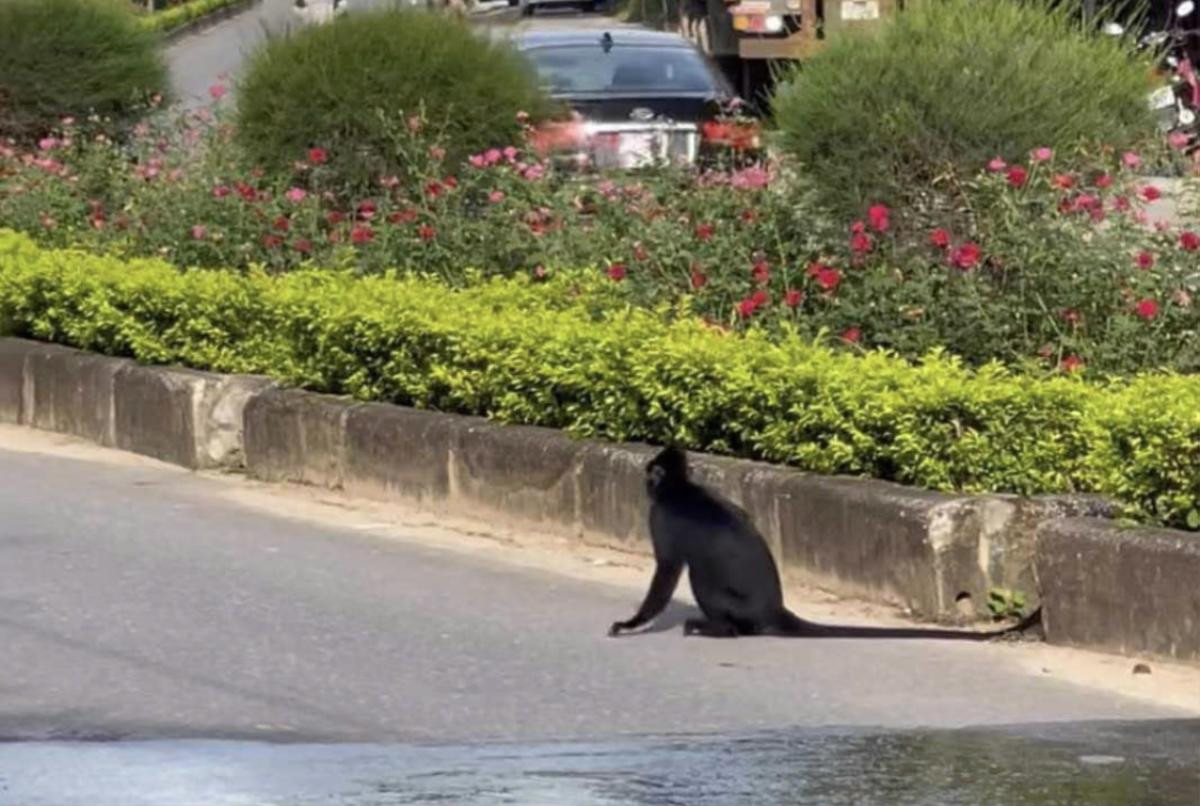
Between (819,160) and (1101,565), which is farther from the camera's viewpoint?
(819,160)

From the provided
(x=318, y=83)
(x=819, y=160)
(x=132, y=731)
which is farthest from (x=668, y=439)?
(x=318, y=83)

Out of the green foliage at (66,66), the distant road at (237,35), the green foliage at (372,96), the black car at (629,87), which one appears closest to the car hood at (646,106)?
the black car at (629,87)

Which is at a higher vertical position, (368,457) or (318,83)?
(318,83)

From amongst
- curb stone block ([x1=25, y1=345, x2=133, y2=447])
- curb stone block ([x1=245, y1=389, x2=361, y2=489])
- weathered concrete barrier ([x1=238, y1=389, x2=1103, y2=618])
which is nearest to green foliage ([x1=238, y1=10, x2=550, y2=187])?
curb stone block ([x1=25, y1=345, x2=133, y2=447])

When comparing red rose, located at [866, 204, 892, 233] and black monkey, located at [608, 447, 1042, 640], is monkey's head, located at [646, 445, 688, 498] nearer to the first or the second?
black monkey, located at [608, 447, 1042, 640]

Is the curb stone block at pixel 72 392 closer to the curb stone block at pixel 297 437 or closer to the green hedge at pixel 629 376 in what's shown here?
the green hedge at pixel 629 376

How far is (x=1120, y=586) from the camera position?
823 cm

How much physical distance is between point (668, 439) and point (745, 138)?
155 inches

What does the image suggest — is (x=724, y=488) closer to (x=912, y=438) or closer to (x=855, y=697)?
(x=912, y=438)

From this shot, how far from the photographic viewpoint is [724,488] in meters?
9.66

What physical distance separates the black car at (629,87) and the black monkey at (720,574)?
6.37 metres

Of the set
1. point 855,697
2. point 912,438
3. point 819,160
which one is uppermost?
point 819,160

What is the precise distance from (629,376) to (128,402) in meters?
3.54

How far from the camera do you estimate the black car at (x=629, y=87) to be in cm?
1592
